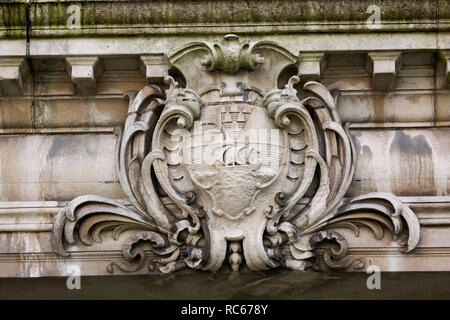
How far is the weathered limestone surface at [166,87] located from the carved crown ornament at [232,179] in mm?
73

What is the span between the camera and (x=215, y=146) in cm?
725

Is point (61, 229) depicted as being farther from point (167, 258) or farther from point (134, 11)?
point (134, 11)

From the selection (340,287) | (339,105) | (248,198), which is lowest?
(340,287)

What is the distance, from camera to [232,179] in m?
7.16

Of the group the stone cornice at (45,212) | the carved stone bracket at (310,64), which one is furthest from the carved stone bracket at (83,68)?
the carved stone bracket at (310,64)

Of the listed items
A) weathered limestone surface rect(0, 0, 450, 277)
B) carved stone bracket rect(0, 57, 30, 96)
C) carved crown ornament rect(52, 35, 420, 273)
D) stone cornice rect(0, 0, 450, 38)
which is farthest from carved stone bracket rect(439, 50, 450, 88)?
carved stone bracket rect(0, 57, 30, 96)

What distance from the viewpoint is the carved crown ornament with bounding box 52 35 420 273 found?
23.5ft

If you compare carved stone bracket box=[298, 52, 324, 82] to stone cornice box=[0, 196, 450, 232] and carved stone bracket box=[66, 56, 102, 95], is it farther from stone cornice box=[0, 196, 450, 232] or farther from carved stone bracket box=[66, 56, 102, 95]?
carved stone bracket box=[66, 56, 102, 95]

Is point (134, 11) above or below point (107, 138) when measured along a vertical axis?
above

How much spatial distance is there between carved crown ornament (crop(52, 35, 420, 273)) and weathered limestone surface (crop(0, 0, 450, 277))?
0.07 metres

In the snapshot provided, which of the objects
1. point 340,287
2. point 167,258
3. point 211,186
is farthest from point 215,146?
point 340,287

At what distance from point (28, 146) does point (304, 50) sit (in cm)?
194

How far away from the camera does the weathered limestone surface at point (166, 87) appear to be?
288 inches

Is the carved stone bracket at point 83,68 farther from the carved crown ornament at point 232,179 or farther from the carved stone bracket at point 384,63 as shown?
the carved stone bracket at point 384,63
